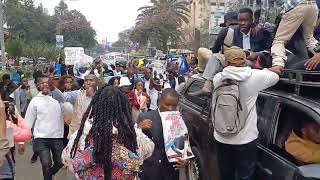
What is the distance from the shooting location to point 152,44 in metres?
60.9

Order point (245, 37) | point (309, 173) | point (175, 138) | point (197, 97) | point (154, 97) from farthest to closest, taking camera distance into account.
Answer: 1. point (154, 97)
2. point (197, 97)
3. point (245, 37)
4. point (175, 138)
5. point (309, 173)

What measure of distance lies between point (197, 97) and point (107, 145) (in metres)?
3.10

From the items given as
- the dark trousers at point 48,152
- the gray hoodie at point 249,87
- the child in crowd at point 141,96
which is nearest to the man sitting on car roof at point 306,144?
the gray hoodie at point 249,87

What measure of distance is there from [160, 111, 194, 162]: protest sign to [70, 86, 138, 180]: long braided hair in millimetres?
983

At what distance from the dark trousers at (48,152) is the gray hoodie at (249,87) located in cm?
303

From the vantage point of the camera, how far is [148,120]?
4363 mm

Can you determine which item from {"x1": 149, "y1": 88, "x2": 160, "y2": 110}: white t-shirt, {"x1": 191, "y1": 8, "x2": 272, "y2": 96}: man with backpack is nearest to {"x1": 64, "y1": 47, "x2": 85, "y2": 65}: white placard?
{"x1": 149, "y1": 88, "x2": 160, "y2": 110}: white t-shirt

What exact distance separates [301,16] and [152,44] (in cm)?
5680

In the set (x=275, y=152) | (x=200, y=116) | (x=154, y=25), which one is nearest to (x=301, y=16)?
(x=275, y=152)

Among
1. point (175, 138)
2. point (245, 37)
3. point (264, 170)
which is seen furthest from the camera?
point (245, 37)

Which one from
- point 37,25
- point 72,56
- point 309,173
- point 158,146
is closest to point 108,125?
point 158,146

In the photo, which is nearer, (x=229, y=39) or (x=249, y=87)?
(x=249, y=87)

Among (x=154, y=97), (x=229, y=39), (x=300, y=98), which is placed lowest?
(x=154, y=97)

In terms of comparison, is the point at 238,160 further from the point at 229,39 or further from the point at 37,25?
the point at 37,25
